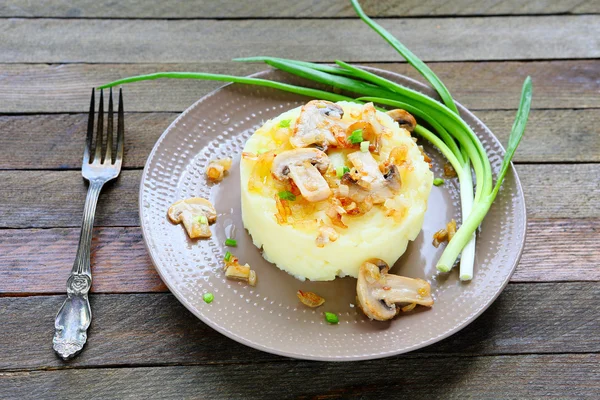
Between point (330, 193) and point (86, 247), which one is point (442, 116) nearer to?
point (330, 193)

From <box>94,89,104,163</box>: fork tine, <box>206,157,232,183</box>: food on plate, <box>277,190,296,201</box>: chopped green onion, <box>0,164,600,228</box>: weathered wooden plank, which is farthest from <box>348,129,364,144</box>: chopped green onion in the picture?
<box>94,89,104,163</box>: fork tine

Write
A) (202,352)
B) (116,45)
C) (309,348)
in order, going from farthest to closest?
(116,45)
(202,352)
(309,348)

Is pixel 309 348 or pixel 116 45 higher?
pixel 116 45

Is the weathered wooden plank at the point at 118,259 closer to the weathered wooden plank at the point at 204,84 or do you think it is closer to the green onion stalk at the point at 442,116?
the green onion stalk at the point at 442,116

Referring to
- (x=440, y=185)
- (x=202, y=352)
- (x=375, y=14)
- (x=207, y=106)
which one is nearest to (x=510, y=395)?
(x=440, y=185)

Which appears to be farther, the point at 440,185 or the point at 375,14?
the point at 375,14

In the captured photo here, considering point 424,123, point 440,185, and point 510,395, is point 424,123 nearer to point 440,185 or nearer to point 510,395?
point 440,185

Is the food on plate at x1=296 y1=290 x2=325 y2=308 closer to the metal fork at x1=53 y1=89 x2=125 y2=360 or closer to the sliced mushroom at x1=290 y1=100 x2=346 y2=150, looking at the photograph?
the sliced mushroom at x1=290 y1=100 x2=346 y2=150

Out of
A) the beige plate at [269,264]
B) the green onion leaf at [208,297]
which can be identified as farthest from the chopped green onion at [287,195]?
the green onion leaf at [208,297]
